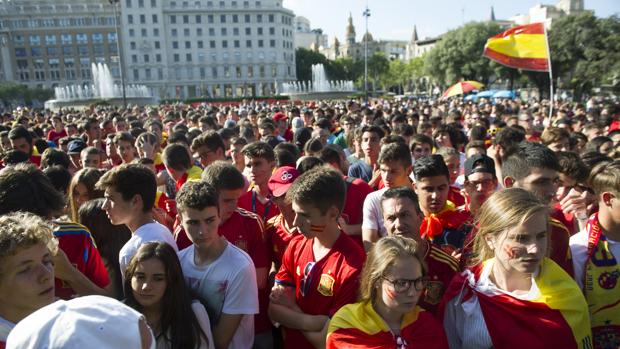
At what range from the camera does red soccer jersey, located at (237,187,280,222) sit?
4.57 m

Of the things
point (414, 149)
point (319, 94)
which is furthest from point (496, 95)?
point (414, 149)

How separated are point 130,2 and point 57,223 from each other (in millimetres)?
103955

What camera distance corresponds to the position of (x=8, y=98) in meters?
70.4

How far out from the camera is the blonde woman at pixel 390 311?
7.84 ft

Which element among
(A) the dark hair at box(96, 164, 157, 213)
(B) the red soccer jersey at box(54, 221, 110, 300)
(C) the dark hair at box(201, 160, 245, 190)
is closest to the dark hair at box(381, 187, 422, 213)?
(C) the dark hair at box(201, 160, 245, 190)

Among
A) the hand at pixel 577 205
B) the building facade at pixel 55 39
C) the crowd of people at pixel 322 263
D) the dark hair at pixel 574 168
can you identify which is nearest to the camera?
the crowd of people at pixel 322 263

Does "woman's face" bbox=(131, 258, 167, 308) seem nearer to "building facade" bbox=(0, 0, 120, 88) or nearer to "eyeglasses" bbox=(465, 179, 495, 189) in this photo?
"eyeglasses" bbox=(465, 179, 495, 189)

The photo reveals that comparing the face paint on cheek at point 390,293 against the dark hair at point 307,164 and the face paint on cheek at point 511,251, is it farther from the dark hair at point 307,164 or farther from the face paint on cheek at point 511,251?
the dark hair at point 307,164

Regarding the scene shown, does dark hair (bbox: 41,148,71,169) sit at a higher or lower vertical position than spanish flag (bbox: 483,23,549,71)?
lower

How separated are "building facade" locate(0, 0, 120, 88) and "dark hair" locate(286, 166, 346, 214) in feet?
336

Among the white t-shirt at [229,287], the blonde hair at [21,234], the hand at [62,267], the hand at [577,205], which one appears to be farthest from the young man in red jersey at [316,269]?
the hand at [577,205]

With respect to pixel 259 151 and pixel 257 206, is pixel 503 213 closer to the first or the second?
pixel 257 206

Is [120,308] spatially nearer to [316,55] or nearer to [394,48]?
[316,55]

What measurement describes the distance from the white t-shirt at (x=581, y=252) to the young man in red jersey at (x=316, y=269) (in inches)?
54.6
